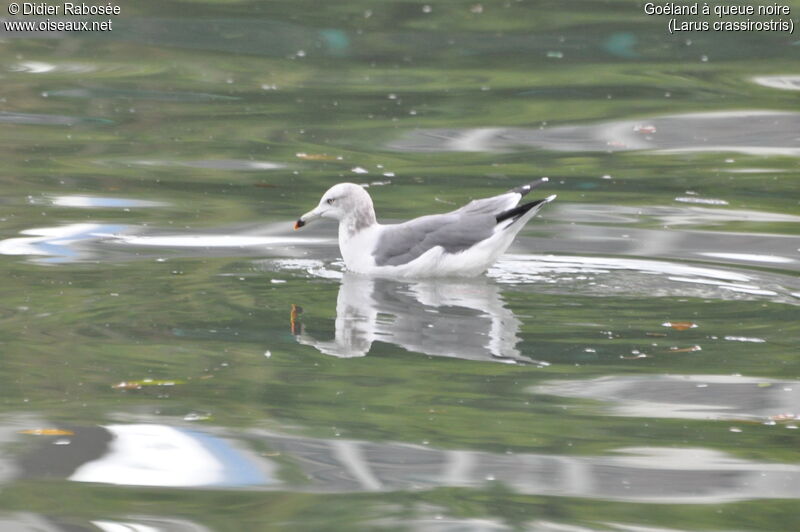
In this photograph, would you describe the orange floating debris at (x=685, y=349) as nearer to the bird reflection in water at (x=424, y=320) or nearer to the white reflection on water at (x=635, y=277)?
the bird reflection in water at (x=424, y=320)

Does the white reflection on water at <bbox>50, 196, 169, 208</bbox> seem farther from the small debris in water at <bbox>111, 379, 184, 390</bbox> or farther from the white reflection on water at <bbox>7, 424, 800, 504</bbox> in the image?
the white reflection on water at <bbox>7, 424, 800, 504</bbox>

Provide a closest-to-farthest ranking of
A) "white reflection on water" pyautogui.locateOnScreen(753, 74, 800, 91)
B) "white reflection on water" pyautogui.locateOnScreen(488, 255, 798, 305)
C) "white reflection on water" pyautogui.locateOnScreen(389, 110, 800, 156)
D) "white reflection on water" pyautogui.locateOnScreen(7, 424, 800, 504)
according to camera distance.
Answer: "white reflection on water" pyautogui.locateOnScreen(7, 424, 800, 504) → "white reflection on water" pyautogui.locateOnScreen(488, 255, 798, 305) → "white reflection on water" pyautogui.locateOnScreen(389, 110, 800, 156) → "white reflection on water" pyautogui.locateOnScreen(753, 74, 800, 91)

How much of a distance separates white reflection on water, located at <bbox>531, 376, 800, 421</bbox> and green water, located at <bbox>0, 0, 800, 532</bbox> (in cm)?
2

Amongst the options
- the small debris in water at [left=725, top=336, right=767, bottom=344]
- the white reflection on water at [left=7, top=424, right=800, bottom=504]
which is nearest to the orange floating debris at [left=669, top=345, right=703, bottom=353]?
the small debris in water at [left=725, top=336, right=767, bottom=344]

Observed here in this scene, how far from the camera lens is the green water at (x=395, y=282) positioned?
227 inches

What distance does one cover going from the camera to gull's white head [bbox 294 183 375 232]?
9.32 metres

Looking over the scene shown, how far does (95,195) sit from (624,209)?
12.3 feet

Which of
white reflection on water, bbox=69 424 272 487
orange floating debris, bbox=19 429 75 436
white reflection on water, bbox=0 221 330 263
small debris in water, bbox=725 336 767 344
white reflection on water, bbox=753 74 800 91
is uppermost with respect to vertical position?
white reflection on water, bbox=753 74 800 91

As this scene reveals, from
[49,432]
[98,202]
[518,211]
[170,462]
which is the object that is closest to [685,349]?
[518,211]

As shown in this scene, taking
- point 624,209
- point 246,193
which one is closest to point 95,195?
point 246,193

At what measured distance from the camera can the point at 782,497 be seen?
18.4 feet

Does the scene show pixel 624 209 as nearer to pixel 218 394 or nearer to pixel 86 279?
pixel 86 279

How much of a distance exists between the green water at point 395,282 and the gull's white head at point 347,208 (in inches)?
11.7

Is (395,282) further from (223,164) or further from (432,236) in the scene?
(223,164)
